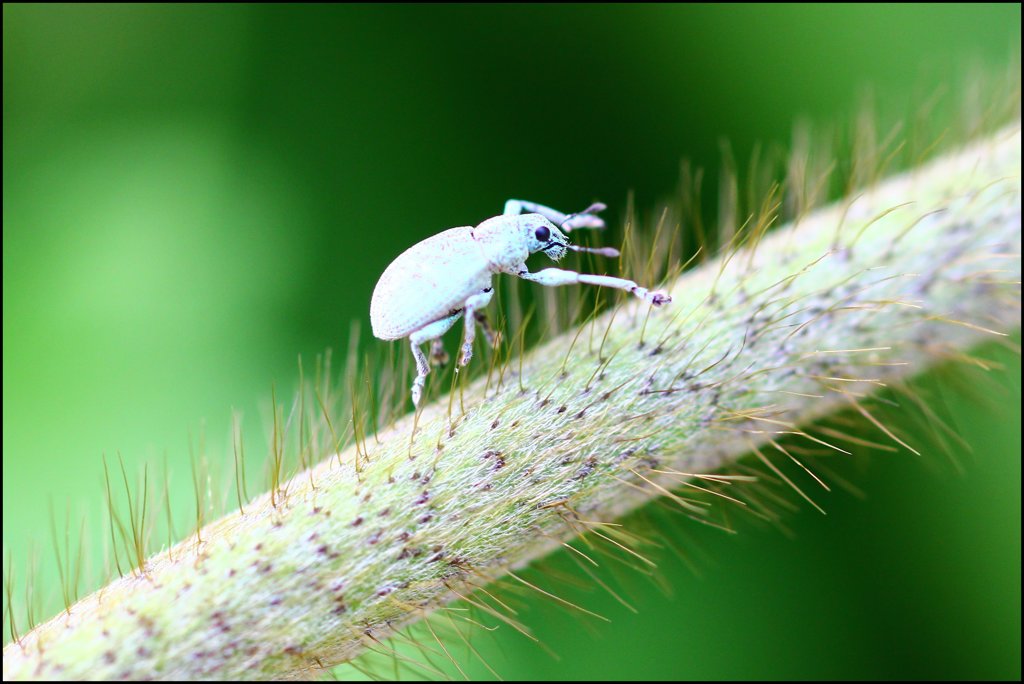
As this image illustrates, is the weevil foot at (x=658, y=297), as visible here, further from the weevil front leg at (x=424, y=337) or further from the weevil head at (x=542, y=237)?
the weevil front leg at (x=424, y=337)

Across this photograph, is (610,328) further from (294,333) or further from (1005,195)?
(294,333)

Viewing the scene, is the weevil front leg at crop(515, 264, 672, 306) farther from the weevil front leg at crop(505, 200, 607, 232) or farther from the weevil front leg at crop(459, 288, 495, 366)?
the weevil front leg at crop(505, 200, 607, 232)

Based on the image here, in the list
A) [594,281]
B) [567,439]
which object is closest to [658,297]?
[594,281]

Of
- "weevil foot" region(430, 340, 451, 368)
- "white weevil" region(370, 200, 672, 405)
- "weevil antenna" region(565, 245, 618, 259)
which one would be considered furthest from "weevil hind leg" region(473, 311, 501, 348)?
"weevil antenna" region(565, 245, 618, 259)

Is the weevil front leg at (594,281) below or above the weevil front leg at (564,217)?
below

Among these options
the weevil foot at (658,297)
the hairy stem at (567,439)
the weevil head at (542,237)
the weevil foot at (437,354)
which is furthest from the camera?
the weevil foot at (437,354)

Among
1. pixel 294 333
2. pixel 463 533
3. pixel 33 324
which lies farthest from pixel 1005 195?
pixel 33 324

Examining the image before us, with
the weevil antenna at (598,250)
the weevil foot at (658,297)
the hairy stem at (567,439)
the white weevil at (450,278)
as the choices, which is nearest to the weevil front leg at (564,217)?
the weevil antenna at (598,250)

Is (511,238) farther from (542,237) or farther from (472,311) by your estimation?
(472,311)
